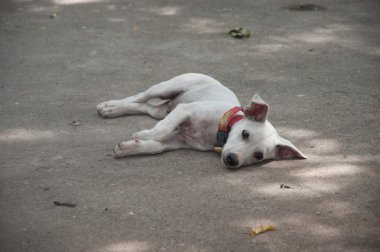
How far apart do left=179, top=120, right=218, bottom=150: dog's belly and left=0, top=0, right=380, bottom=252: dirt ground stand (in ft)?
0.33

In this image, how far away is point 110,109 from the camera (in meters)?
5.88

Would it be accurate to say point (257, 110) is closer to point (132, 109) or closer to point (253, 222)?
point (253, 222)

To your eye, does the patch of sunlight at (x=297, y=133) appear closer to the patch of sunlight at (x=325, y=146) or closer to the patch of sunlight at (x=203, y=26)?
the patch of sunlight at (x=325, y=146)

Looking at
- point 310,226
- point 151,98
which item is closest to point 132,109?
point 151,98

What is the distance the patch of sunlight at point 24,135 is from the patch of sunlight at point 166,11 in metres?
4.48

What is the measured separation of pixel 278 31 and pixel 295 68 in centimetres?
146

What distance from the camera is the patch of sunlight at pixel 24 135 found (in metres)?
5.39

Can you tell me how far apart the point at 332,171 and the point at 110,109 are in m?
2.30

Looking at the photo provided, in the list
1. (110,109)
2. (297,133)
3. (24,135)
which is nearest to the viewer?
(24,135)

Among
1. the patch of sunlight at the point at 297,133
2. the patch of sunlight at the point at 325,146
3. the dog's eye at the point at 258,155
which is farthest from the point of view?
the patch of sunlight at the point at 297,133

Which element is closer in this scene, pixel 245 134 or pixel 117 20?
pixel 245 134

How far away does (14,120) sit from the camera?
19.0ft

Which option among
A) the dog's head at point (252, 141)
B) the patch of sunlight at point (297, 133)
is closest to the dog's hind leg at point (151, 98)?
the patch of sunlight at point (297, 133)

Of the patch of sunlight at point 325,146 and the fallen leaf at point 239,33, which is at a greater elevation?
the fallen leaf at point 239,33
